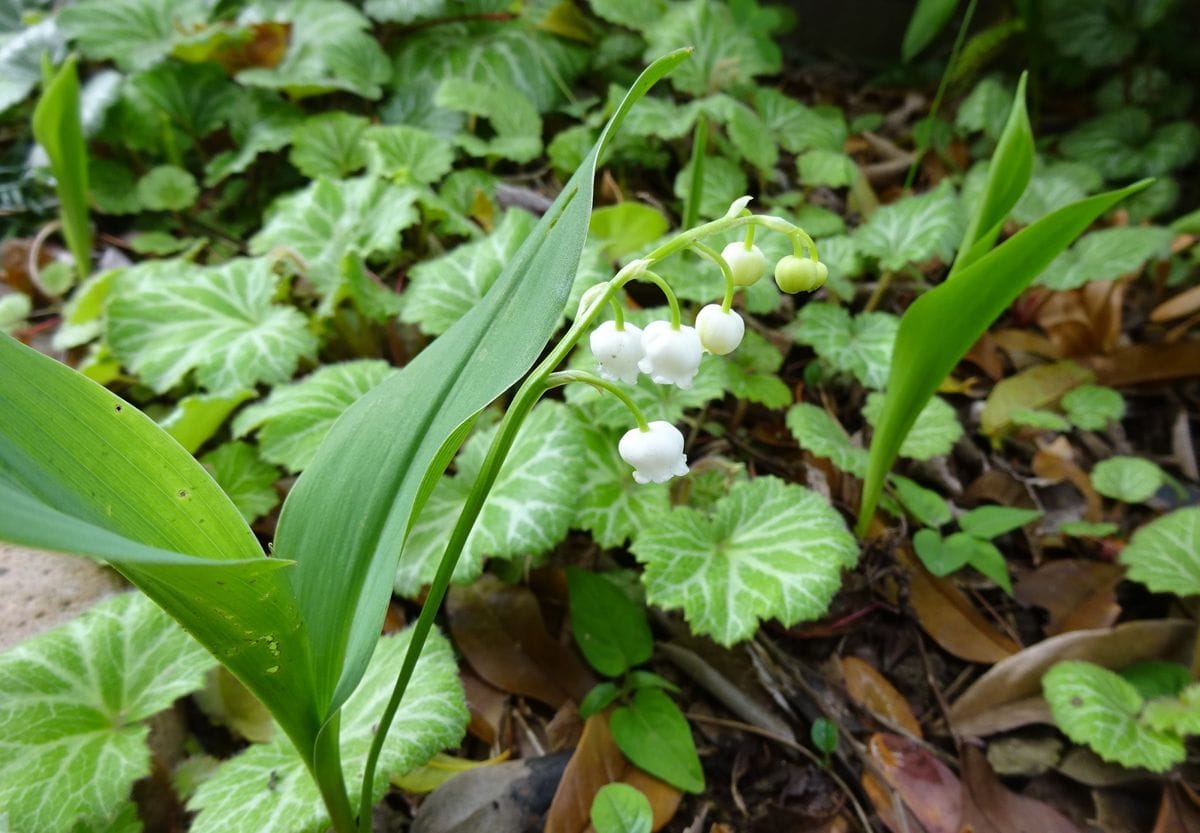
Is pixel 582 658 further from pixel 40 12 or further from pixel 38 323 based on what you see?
pixel 40 12

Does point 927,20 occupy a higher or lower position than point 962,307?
higher

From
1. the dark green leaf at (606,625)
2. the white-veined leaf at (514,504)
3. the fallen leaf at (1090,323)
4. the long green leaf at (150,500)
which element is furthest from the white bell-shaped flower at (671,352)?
the fallen leaf at (1090,323)

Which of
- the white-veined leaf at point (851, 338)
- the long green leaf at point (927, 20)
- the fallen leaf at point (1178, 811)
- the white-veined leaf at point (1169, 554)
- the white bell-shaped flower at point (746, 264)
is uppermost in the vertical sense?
the white bell-shaped flower at point (746, 264)

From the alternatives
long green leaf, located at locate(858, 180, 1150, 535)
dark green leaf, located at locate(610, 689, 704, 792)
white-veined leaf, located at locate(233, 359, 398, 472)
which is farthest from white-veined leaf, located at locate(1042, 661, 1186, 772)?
white-veined leaf, located at locate(233, 359, 398, 472)

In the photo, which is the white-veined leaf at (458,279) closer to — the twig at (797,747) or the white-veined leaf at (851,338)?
the white-veined leaf at (851,338)

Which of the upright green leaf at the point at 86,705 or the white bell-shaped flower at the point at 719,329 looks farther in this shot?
the upright green leaf at the point at 86,705

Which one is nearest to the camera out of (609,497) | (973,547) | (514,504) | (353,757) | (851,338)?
(353,757)

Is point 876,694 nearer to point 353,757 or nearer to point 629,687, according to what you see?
point 629,687

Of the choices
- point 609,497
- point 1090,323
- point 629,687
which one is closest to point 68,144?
point 609,497

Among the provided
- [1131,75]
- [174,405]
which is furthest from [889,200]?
[174,405]
